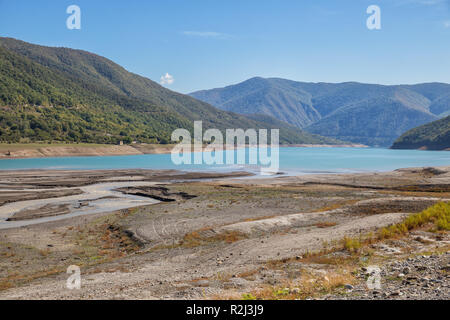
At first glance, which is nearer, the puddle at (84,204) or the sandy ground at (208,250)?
the sandy ground at (208,250)

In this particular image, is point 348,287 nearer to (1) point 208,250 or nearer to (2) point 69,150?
(1) point 208,250

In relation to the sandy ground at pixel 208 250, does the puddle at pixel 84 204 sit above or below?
below

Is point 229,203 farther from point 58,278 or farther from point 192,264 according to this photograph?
point 58,278

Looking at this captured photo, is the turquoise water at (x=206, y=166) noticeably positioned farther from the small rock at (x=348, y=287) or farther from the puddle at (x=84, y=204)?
the small rock at (x=348, y=287)

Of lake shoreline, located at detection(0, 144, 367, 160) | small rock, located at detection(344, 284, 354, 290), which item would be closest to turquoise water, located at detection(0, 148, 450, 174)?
lake shoreline, located at detection(0, 144, 367, 160)

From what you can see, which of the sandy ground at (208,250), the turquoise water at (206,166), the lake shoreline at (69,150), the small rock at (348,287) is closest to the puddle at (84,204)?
the sandy ground at (208,250)

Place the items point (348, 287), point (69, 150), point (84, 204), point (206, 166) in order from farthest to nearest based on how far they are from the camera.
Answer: point (69, 150)
point (206, 166)
point (84, 204)
point (348, 287)

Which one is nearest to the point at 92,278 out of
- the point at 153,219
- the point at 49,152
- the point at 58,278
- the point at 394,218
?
the point at 58,278

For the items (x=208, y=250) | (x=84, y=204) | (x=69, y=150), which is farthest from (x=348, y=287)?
(x=69, y=150)
